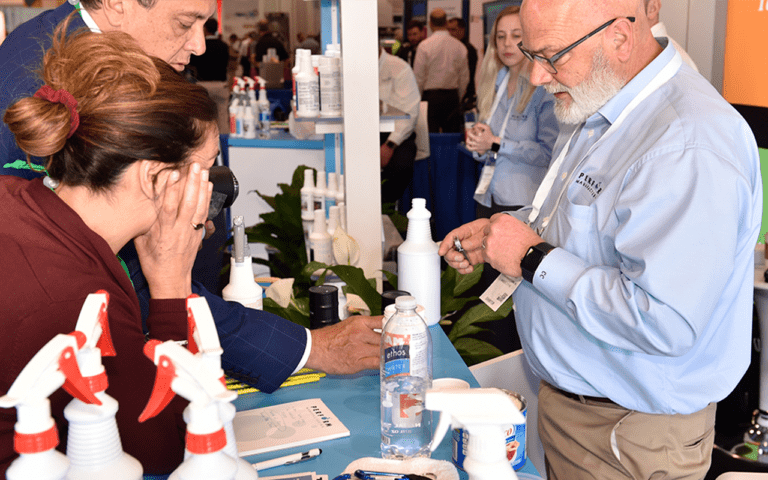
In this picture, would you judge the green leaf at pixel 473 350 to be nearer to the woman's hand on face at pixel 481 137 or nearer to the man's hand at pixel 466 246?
the man's hand at pixel 466 246

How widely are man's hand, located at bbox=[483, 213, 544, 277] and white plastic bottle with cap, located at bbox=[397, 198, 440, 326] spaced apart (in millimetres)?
255

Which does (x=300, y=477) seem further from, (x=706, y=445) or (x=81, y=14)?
(x=81, y=14)

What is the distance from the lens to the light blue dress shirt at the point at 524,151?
3252mm

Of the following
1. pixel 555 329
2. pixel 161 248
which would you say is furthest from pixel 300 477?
pixel 555 329

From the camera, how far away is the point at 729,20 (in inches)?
117

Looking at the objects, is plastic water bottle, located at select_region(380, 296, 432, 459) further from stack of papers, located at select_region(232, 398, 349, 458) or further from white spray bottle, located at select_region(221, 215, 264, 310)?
white spray bottle, located at select_region(221, 215, 264, 310)

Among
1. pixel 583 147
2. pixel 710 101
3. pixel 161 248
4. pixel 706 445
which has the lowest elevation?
pixel 706 445

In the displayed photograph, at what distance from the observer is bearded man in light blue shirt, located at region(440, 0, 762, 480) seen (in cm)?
122

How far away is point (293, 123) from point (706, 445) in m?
3.75

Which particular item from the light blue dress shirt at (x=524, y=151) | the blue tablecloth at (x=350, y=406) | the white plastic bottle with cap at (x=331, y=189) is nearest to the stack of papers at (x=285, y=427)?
the blue tablecloth at (x=350, y=406)

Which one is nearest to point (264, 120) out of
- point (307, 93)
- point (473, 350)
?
point (307, 93)

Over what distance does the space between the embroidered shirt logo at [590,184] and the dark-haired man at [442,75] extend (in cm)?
592

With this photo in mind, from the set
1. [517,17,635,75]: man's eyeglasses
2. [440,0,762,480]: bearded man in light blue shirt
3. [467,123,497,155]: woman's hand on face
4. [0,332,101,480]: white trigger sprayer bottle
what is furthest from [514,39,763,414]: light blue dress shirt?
[467,123,497,155]: woman's hand on face

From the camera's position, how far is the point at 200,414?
694 millimetres
